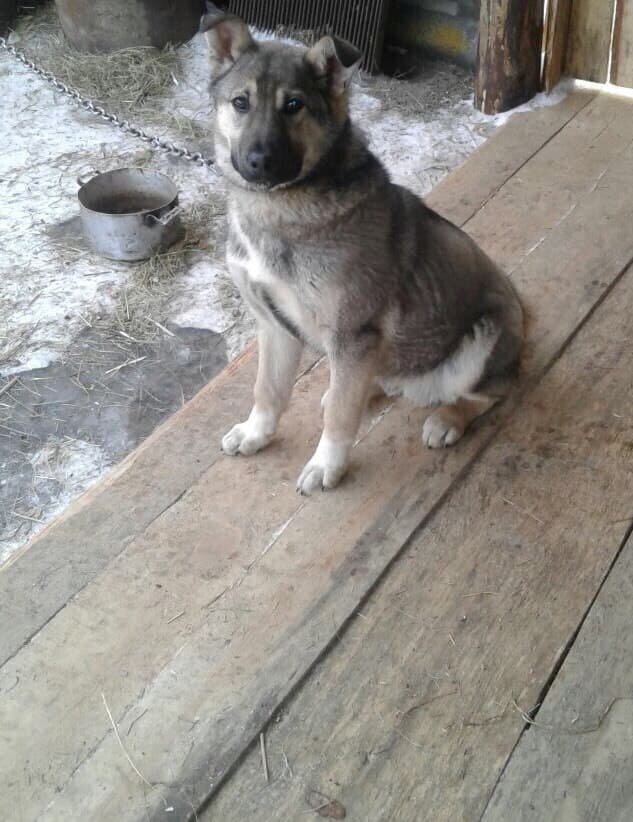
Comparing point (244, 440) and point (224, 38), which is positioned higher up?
point (224, 38)

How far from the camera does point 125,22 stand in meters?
6.17

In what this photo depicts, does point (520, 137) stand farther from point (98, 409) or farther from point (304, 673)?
point (304, 673)

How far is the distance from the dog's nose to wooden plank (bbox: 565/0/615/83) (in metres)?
3.37

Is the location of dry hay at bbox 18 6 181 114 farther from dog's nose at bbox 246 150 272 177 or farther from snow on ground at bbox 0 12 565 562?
dog's nose at bbox 246 150 272 177

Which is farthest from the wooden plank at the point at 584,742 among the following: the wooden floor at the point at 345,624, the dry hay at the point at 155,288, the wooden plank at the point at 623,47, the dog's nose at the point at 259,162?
the wooden plank at the point at 623,47

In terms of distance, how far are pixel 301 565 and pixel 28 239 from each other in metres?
3.07

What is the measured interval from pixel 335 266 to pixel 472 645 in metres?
1.12

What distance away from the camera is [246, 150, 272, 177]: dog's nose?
215 cm

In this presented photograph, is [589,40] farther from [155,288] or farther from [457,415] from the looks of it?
[457,415]

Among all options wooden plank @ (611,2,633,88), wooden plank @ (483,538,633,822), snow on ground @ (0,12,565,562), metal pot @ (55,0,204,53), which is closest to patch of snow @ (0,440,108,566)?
snow on ground @ (0,12,565,562)

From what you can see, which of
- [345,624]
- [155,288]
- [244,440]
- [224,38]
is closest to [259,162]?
[224,38]

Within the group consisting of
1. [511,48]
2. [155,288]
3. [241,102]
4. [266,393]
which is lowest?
[155,288]

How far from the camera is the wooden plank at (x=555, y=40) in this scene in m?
4.59

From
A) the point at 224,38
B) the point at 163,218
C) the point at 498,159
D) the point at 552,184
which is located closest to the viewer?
the point at 224,38
